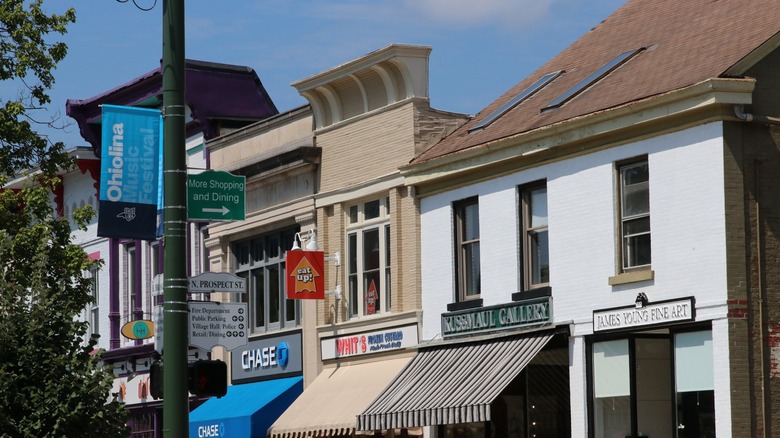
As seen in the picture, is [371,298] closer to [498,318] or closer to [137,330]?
[498,318]

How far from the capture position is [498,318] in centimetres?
2620

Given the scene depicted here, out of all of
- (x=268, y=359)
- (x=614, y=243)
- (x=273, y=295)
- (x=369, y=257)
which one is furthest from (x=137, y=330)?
(x=614, y=243)

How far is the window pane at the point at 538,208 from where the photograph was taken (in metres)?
25.6

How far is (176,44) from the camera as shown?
15.4 meters

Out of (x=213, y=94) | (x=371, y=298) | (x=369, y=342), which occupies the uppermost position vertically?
(x=213, y=94)

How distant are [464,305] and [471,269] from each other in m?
0.69

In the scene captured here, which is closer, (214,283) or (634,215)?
(214,283)

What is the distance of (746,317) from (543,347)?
14.3 ft

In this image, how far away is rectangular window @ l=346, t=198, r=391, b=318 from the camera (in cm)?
3008

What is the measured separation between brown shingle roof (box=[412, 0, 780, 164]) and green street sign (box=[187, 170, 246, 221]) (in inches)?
301

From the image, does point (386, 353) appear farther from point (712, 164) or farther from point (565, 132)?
point (712, 164)

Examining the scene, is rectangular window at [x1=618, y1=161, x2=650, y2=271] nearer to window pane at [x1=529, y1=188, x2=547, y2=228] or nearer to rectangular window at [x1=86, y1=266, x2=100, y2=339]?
window pane at [x1=529, y1=188, x2=547, y2=228]

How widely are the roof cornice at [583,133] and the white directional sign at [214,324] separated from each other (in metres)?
8.09

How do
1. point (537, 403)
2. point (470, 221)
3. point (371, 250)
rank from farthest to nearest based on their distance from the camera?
point (371, 250), point (470, 221), point (537, 403)
